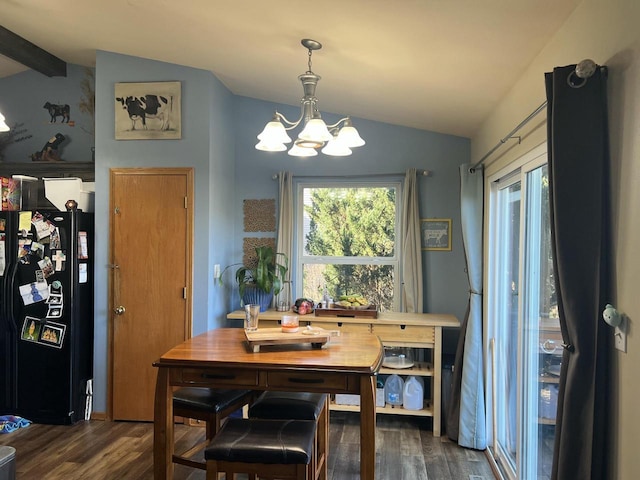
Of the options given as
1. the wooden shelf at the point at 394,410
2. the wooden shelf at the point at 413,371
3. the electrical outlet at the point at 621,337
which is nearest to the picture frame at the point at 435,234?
the wooden shelf at the point at 413,371

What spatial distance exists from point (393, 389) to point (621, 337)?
2.62m

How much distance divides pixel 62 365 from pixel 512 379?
3.26 metres

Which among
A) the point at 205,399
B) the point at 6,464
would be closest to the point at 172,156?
the point at 205,399

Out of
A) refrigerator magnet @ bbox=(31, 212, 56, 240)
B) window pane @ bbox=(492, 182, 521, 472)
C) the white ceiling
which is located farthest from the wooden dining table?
refrigerator magnet @ bbox=(31, 212, 56, 240)

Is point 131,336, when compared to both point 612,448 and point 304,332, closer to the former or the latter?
point 304,332

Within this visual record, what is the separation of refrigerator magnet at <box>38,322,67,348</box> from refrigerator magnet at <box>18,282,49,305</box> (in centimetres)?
21

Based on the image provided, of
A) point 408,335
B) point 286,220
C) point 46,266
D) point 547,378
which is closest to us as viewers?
point 547,378

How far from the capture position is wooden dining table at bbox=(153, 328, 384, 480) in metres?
2.19

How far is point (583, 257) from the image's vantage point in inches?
59.9

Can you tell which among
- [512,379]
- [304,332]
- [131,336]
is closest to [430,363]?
[512,379]

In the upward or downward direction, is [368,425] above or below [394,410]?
above

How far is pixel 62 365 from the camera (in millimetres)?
3805

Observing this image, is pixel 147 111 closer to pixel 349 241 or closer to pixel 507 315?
pixel 349 241

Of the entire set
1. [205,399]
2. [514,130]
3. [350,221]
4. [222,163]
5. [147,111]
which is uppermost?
[147,111]
